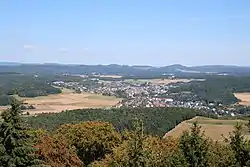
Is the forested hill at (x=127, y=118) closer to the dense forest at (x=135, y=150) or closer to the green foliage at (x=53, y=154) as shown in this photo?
the dense forest at (x=135, y=150)

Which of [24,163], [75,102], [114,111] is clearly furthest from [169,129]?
[24,163]

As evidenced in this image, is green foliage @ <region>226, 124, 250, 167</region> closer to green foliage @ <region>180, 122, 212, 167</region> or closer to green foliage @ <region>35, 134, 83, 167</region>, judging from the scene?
green foliage @ <region>180, 122, 212, 167</region>

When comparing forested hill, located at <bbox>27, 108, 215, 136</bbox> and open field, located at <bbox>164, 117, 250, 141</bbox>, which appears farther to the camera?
forested hill, located at <bbox>27, 108, 215, 136</bbox>

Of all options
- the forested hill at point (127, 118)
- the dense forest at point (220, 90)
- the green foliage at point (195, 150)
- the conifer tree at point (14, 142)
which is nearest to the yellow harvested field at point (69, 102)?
the forested hill at point (127, 118)

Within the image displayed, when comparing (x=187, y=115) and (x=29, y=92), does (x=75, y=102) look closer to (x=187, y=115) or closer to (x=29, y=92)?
(x=29, y=92)

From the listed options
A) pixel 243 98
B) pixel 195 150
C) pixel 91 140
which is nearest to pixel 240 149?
pixel 195 150

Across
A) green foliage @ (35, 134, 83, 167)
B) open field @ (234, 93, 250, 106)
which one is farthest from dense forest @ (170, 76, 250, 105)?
green foliage @ (35, 134, 83, 167)

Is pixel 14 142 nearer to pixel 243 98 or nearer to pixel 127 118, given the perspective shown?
pixel 127 118
